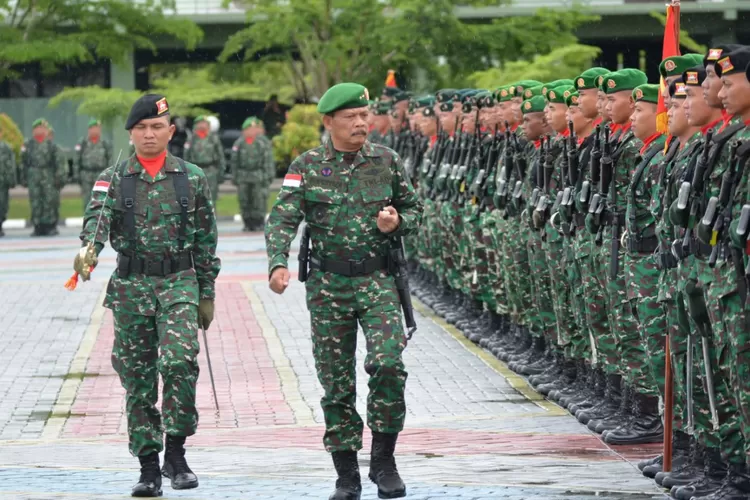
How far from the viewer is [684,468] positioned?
28.4 ft

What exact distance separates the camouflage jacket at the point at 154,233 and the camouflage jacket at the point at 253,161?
2236cm

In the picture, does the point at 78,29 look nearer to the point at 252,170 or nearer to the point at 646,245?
the point at 252,170

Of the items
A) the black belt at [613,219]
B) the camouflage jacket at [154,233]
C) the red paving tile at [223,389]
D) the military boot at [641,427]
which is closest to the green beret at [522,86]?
the red paving tile at [223,389]

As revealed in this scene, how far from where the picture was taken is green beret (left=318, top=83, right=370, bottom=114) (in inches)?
336

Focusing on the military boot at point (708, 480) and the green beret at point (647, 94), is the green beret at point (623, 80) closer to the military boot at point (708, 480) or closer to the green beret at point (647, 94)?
the green beret at point (647, 94)

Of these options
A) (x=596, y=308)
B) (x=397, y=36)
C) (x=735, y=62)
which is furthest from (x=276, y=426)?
(x=397, y=36)

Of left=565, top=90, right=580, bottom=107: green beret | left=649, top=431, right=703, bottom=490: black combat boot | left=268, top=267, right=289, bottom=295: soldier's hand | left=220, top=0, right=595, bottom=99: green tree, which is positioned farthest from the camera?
left=220, top=0, right=595, bottom=99: green tree

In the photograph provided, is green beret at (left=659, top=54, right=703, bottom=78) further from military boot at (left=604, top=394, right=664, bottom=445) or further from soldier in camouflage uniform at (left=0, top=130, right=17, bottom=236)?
soldier in camouflage uniform at (left=0, top=130, right=17, bottom=236)

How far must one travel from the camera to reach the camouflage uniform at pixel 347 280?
331 inches

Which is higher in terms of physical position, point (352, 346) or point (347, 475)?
point (352, 346)

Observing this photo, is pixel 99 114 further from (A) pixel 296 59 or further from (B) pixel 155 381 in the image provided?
(B) pixel 155 381

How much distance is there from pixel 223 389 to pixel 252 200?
1919 centimetres

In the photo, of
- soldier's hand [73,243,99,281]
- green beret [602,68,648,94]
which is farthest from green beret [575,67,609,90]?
soldier's hand [73,243,99,281]

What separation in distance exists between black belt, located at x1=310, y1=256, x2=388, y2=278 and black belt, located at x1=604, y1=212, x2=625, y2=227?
221cm
